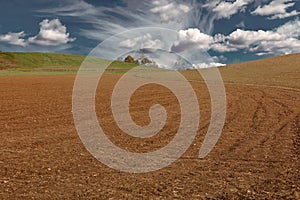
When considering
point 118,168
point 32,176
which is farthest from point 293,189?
point 32,176

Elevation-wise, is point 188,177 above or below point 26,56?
below

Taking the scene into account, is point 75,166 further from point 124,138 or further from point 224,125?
point 224,125

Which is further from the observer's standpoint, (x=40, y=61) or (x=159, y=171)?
(x=40, y=61)

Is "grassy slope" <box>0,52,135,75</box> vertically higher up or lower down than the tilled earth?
higher up

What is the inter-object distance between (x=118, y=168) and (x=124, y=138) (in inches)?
127

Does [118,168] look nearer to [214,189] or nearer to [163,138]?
[214,189]

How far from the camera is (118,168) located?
7.81m

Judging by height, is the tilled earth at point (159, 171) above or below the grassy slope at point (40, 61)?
below

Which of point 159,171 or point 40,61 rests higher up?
point 40,61

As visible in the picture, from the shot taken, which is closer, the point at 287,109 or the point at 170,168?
the point at 170,168

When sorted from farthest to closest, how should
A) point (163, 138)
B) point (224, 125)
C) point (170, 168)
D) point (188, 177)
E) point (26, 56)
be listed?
point (26, 56), point (224, 125), point (163, 138), point (170, 168), point (188, 177)

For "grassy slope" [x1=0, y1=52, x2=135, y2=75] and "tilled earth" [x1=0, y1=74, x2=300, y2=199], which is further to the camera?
"grassy slope" [x1=0, y1=52, x2=135, y2=75]

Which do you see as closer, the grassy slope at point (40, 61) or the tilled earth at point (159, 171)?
the tilled earth at point (159, 171)

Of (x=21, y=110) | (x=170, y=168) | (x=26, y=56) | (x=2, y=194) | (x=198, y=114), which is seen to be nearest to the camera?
(x=2, y=194)
